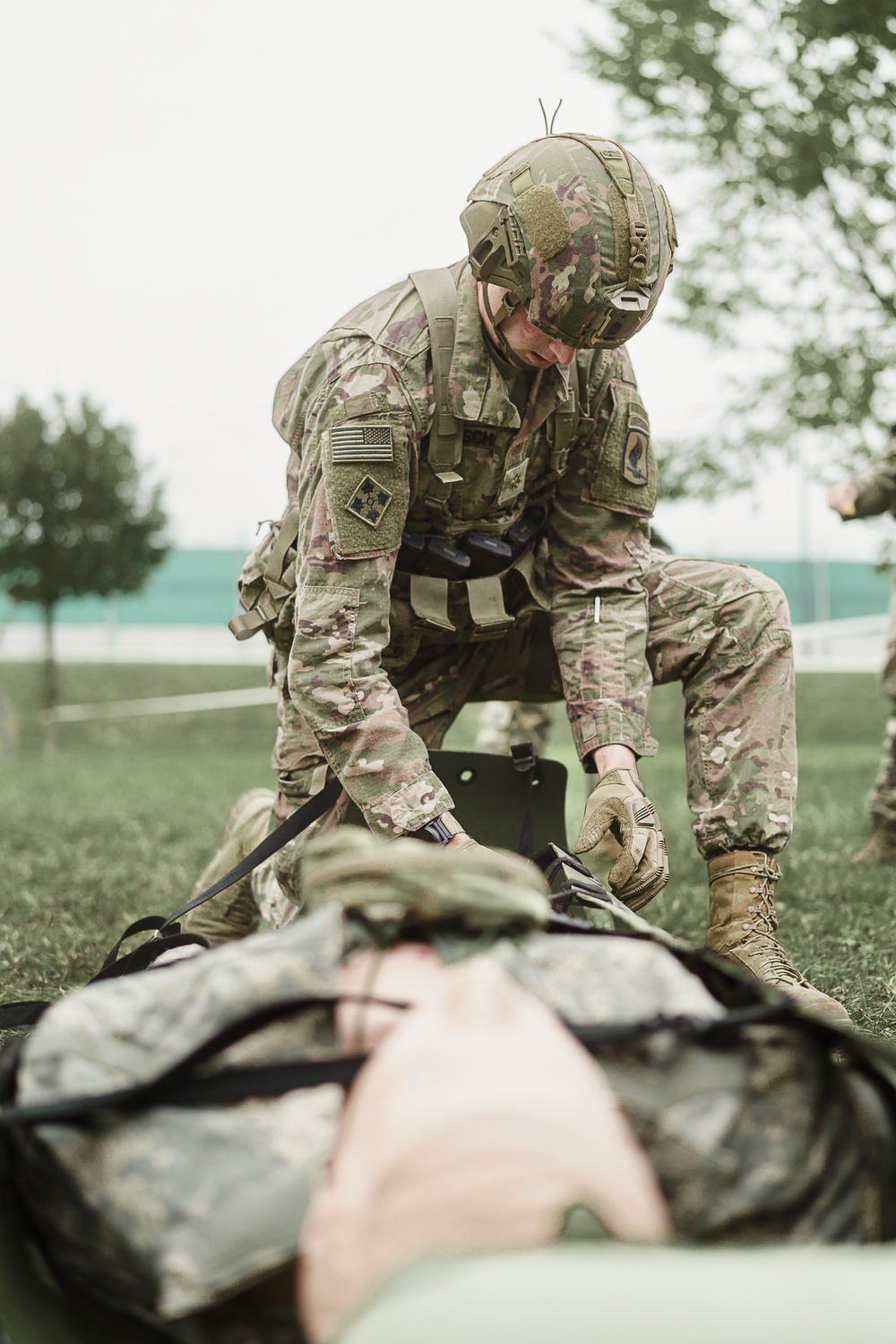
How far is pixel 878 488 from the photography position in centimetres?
520

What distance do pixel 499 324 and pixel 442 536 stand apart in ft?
1.73

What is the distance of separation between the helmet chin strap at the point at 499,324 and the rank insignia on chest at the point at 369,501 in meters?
0.42

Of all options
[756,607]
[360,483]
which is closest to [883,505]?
[756,607]

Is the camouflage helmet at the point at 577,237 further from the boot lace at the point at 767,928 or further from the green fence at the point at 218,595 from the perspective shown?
the green fence at the point at 218,595

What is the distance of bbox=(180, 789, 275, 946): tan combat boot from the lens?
348cm

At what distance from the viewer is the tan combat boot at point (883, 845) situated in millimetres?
5152

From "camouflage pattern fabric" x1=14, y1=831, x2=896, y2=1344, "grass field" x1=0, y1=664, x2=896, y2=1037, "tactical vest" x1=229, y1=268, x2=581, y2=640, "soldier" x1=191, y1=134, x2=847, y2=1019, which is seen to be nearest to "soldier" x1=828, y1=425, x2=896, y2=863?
"grass field" x1=0, y1=664, x2=896, y2=1037

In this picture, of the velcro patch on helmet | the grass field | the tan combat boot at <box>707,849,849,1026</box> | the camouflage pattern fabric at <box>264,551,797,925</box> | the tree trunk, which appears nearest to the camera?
the velcro patch on helmet

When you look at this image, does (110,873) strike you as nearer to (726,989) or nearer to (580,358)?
(580,358)

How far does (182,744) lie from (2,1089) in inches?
613

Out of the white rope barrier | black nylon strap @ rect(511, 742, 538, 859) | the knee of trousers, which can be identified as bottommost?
the white rope barrier

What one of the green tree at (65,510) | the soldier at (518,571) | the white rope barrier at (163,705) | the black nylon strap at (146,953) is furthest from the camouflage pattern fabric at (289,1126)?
the green tree at (65,510)

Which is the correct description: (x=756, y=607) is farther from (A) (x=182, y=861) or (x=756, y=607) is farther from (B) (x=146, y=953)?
(A) (x=182, y=861)

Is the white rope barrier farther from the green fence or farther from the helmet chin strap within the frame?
the helmet chin strap
